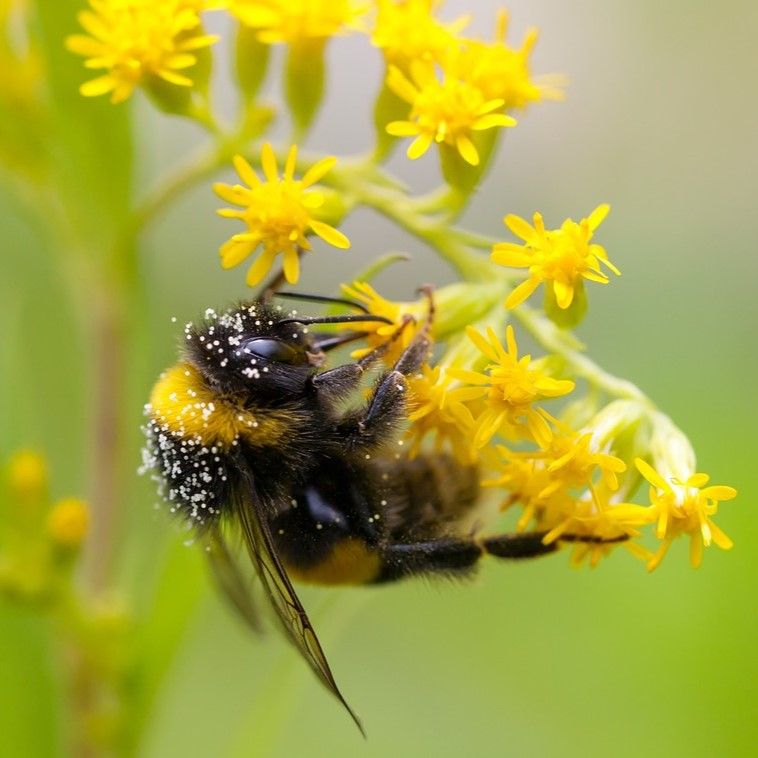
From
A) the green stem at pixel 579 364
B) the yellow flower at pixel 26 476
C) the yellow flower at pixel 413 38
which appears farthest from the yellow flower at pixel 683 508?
the yellow flower at pixel 26 476

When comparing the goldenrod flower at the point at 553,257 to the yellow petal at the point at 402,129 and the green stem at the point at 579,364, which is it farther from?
the yellow petal at the point at 402,129

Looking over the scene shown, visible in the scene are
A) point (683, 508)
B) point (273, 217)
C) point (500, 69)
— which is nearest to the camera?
point (683, 508)

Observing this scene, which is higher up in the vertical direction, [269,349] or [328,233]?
[328,233]

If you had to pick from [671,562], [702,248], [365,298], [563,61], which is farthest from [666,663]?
[563,61]

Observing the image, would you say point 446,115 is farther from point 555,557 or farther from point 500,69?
point 555,557

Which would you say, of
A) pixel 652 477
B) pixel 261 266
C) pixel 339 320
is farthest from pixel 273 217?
pixel 652 477

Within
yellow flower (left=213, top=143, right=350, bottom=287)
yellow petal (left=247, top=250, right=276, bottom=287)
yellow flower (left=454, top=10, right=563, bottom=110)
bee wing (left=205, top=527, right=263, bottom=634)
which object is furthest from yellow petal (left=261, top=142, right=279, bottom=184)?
bee wing (left=205, top=527, right=263, bottom=634)

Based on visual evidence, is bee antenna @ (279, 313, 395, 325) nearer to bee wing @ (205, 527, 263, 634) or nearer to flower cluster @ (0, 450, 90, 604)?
bee wing @ (205, 527, 263, 634)

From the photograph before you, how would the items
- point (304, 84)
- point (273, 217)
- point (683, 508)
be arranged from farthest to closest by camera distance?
point (304, 84), point (273, 217), point (683, 508)
